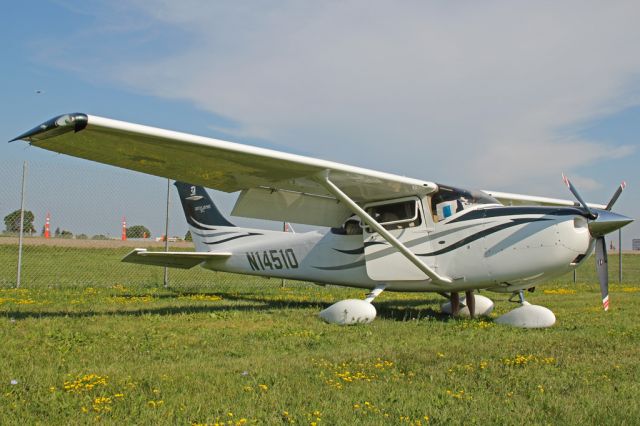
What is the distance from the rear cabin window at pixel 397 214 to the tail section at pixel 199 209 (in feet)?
15.4

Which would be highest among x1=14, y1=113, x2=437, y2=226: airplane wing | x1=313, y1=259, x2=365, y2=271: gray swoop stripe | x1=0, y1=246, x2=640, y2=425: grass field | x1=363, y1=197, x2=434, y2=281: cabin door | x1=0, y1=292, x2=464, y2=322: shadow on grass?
x1=14, y1=113, x2=437, y2=226: airplane wing

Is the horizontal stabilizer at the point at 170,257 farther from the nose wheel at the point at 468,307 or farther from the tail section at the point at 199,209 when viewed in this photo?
the nose wheel at the point at 468,307

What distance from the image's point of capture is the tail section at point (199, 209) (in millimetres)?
13172

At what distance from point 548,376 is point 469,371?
0.63m

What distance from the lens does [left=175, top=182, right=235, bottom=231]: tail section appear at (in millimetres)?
13172

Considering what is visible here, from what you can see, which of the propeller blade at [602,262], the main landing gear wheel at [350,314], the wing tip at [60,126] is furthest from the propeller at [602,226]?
the wing tip at [60,126]

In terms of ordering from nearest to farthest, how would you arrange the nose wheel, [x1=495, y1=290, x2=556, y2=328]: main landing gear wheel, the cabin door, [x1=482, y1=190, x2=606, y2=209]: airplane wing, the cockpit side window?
[x1=495, y1=290, x2=556, y2=328]: main landing gear wheel
the cabin door
the nose wheel
the cockpit side window
[x1=482, y1=190, x2=606, y2=209]: airplane wing

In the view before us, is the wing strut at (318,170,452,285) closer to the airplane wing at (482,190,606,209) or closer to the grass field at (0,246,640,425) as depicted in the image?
the grass field at (0,246,640,425)

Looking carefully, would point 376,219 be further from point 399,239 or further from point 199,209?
point 199,209

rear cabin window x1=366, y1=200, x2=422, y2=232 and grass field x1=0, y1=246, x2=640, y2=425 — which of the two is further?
rear cabin window x1=366, y1=200, x2=422, y2=232

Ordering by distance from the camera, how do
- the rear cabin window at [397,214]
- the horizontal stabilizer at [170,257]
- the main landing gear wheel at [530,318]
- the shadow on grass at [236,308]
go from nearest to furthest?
the main landing gear wheel at [530,318]
the shadow on grass at [236,308]
the rear cabin window at [397,214]
the horizontal stabilizer at [170,257]

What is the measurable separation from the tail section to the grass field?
383 cm

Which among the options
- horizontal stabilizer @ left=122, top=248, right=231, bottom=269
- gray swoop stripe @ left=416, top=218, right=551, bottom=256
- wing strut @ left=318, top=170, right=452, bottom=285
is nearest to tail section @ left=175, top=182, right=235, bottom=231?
horizontal stabilizer @ left=122, top=248, right=231, bottom=269

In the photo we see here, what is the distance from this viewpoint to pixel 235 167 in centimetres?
809
